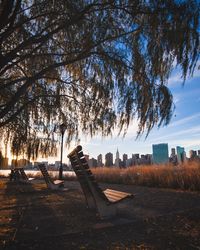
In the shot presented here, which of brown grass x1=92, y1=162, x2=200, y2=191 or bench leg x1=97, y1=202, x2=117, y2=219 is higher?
brown grass x1=92, y1=162, x2=200, y2=191

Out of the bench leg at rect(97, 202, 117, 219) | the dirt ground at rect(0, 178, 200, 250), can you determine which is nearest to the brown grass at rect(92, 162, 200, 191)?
the dirt ground at rect(0, 178, 200, 250)

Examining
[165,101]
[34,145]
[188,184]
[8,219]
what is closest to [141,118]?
[165,101]

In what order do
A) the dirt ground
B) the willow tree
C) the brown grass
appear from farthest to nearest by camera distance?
the brown grass < the willow tree < the dirt ground

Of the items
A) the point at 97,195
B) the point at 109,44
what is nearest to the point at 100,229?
the point at 97,195

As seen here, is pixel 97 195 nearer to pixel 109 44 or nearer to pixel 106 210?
pixel 106 210

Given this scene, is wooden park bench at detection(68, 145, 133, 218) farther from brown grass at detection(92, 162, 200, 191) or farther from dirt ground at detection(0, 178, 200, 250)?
brown grass at detection(92, 162, 200, 191)

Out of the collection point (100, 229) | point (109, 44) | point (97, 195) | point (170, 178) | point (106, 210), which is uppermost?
point (109, 44)

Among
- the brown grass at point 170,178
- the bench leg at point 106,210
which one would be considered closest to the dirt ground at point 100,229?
the bench leg at point 106,210

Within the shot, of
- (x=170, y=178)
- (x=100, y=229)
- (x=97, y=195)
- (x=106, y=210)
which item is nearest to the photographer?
(x=100, y=229)

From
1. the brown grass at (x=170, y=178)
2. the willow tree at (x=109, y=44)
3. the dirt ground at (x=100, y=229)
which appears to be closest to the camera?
the dirt ground at (x=100, y=229)

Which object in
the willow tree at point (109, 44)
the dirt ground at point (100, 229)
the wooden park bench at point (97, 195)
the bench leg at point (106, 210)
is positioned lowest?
the dirt ground at point (100, 229)

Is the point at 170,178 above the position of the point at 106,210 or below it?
above

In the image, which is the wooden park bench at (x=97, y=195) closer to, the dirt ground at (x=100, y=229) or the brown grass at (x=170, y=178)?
the dirt ground at (x=100, y=229)

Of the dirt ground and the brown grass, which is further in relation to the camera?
the brown grass
